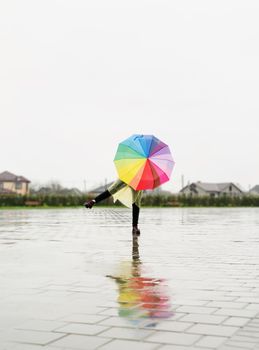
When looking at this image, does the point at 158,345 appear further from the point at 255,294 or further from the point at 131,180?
the point at 131,180

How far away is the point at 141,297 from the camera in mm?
5738

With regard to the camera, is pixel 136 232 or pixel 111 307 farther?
pixel 136 232

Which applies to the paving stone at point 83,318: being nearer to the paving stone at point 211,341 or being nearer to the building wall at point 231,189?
the paving stone at point 211,341

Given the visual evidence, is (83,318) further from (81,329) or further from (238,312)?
(238,312)

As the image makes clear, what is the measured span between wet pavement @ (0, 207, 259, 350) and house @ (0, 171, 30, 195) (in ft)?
420

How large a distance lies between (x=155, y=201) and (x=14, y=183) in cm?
7567

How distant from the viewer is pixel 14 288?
6355 millimetres

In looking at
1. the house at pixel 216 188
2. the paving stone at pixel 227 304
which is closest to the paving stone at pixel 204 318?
the paving stone at pixel 227 304

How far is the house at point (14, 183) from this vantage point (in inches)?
5384

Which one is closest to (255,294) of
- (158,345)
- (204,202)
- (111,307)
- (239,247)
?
(111,307)

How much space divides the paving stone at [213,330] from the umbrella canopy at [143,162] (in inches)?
351

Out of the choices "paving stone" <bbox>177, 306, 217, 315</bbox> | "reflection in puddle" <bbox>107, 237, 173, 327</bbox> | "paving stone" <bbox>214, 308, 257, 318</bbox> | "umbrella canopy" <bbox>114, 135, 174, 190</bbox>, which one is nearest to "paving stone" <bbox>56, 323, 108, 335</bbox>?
"reflection in puddle" <bbox>107, 237, 173, 327</bbox>

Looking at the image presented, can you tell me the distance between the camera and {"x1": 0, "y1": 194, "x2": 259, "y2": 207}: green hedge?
60188mm

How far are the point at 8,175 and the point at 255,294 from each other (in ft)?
451
